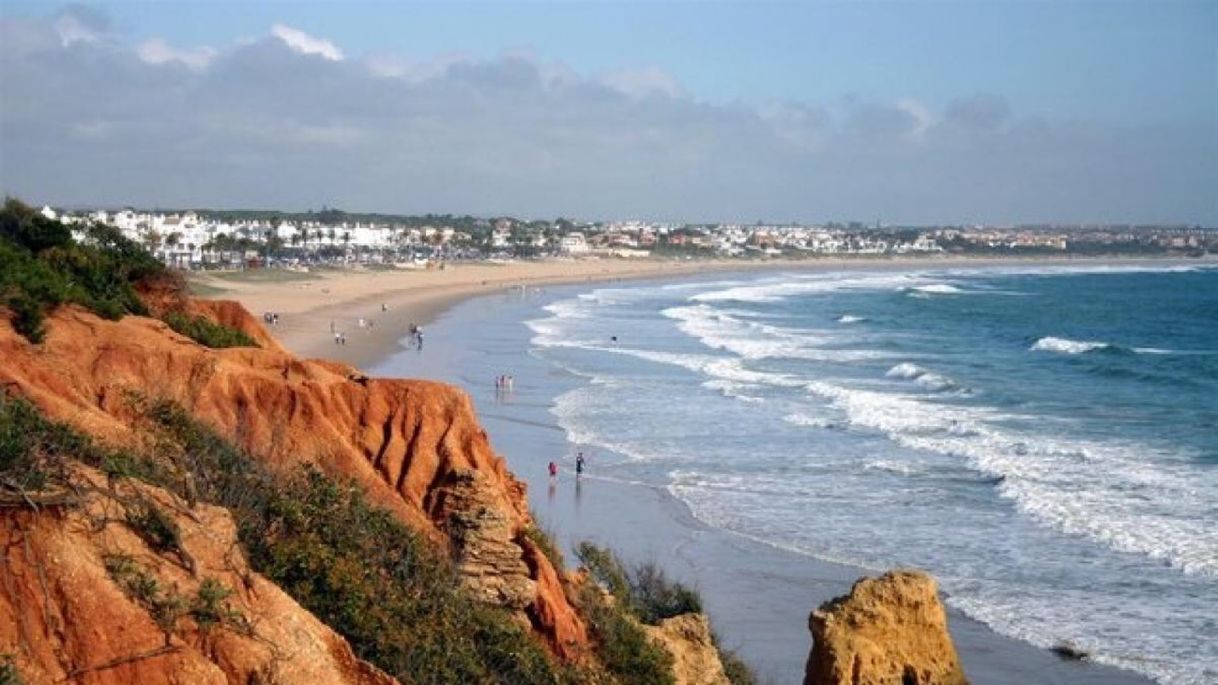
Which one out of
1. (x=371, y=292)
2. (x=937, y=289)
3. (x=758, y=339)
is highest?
(x=758, y=339)

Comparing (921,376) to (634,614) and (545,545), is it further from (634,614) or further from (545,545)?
(545,545)

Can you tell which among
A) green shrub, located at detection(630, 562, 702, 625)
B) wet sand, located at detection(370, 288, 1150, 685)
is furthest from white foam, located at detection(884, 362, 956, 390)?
green shrub, located at detection(630, 562, 702, 625)

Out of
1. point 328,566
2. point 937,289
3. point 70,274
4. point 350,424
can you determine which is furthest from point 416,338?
point 937,289

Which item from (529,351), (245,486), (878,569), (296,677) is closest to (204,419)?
(245,486)

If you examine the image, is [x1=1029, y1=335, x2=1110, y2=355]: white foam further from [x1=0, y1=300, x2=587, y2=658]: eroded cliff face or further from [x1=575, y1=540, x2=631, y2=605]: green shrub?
Answer: [x1=0, y1=300, x2=587, y2=658]: eroded cliff face

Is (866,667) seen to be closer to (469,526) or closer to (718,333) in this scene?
(469,526)

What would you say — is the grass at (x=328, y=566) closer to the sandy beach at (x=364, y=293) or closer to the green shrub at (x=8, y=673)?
the green shrub at (x=8, y=673)
